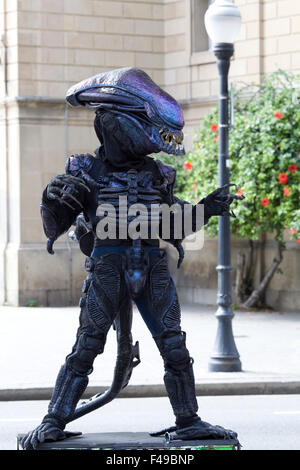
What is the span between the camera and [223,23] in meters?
12.4

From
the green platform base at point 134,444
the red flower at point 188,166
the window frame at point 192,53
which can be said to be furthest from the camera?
the window frame at point 192,53

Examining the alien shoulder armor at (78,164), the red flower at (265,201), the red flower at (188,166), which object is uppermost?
the red flower at (188,166)

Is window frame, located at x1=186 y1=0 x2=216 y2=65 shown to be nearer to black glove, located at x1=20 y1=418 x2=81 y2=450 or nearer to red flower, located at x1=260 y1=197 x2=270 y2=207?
red flower, located at x1=260 y1=197 x2=270 y2=207

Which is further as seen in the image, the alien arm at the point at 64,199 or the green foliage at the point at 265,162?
the green foliage at the point at 265,162

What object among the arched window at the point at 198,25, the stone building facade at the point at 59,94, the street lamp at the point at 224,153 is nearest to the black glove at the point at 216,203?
the street lamp at the point at 224,153

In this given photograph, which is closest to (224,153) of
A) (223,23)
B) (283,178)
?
(223,23)

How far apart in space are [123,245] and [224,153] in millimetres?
5987

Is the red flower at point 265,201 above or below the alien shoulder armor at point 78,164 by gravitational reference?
below

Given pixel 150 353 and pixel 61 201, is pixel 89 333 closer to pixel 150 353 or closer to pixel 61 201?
pixel 61 201

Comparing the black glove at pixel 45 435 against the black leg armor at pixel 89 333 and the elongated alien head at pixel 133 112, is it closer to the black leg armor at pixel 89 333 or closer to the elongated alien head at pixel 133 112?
the black leg armor at pixel 89 333

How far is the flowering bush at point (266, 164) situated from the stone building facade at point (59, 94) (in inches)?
59.9

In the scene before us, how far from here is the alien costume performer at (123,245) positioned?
22.0 ft

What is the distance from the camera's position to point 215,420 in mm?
10125

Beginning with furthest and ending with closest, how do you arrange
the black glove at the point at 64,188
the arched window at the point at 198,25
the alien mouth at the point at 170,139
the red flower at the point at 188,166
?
the arched window at the point at 198,25 < the red flower at the point at 188,166 < the alien mouth at the point at 170,139 < the black glove at the point at 64,188
